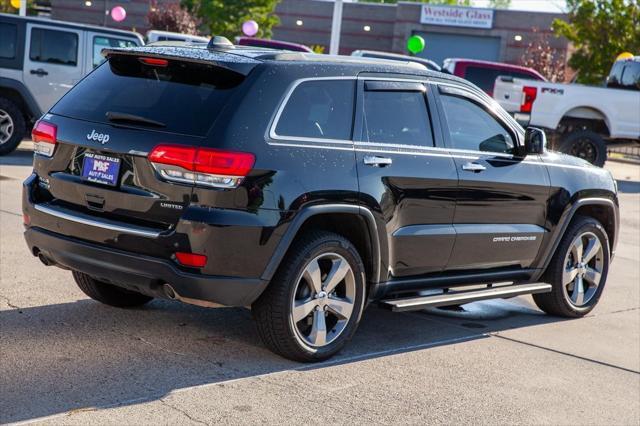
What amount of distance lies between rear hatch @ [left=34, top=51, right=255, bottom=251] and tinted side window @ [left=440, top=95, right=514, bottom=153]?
1.70m

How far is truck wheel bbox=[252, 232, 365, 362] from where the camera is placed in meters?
5.68

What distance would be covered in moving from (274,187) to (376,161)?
0.86 metres

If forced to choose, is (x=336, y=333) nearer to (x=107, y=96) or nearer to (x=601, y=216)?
(x=107, y=96)

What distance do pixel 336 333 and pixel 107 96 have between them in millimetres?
1893

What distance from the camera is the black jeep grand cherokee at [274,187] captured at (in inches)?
213

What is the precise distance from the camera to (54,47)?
16.0m

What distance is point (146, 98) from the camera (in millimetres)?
5762

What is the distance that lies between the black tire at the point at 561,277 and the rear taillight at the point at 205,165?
10.8 ft

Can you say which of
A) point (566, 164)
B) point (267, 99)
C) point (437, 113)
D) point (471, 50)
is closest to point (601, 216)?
point (566, 164)

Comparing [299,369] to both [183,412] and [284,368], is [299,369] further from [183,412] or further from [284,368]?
[183,412]

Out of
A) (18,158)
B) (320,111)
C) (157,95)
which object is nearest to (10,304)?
(157,95)

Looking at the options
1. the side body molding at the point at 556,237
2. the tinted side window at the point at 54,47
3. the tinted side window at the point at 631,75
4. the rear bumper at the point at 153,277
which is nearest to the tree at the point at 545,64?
the tinted side window at the point at 631,75

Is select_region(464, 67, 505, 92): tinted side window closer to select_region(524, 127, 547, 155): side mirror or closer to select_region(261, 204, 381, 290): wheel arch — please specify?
select_region(524, 127, 547, 155): side mirror

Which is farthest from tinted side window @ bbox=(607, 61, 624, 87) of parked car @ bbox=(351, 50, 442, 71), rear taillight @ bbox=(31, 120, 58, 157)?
rear taillight @ bbox=(31, 120, 58, 157)
